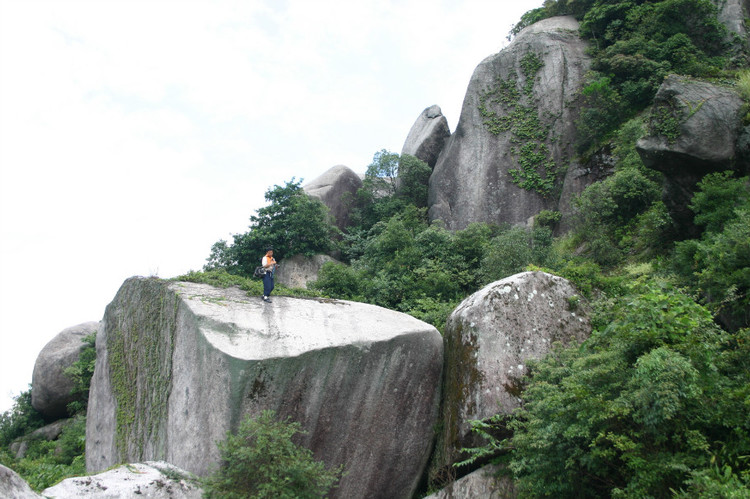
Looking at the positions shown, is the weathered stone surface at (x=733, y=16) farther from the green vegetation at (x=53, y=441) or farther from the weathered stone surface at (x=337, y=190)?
the green vegetation at (x=53, y=441)

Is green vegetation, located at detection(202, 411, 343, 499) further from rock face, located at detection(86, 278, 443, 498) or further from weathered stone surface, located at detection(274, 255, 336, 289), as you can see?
weathered stone surface, located at detection(274, 255, 336, 289)

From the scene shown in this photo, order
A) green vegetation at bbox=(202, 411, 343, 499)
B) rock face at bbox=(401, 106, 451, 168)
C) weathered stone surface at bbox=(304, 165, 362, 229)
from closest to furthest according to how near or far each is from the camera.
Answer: green vegetation at bbox=(202, 411, 343, 499) < rock face at bbox=(401, 106, 451, 168) < weathered stone surface at bbox=(304, 165, 362, 229)

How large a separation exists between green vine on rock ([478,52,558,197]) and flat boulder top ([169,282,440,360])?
14.4 metres

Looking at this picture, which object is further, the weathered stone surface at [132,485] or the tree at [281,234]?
the tree at [281,234]

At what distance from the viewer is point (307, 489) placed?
8102 mm

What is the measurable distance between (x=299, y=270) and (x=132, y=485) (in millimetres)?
16625

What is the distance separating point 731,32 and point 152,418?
2476 centimetres

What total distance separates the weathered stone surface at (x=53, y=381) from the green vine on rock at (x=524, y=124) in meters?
20.9

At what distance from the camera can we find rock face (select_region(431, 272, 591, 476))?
10.6m

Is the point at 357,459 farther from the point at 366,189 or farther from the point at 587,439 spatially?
the point at 366,189

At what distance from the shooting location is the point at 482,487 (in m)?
9.77

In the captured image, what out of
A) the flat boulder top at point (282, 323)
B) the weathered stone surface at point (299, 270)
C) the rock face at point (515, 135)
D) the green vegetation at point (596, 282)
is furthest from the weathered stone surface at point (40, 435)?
the rock face at point (515, 135)

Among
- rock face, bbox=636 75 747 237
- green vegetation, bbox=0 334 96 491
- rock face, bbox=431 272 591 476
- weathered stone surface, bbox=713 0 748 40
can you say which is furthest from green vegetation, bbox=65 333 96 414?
weathered stone surface, bbox=713 0 748 40

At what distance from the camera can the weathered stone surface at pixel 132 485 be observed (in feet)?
24.8
